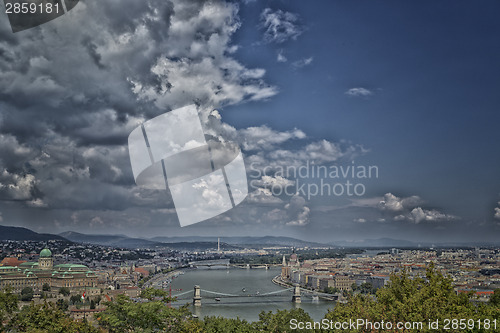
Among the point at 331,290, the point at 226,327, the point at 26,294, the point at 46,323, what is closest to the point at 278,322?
the point at 226,327

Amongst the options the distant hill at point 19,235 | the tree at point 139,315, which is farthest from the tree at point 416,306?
the distant hill at point 19,235

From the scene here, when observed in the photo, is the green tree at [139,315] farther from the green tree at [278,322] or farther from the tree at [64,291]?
the tree at [64,291]

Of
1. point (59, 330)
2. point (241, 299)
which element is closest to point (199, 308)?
point (241, 299)

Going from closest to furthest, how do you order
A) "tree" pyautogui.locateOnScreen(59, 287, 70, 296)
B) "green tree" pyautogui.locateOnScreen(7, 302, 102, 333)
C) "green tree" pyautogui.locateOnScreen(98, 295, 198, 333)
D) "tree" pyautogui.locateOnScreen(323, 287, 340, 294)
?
"green tree" pyautogui.locateOnScreen(98, 295, 198, 333) → "green tree" pyautogui.locateOnScreen(7, 302, 102, 333) → "tree" pyautogui.locateOnScreen(59, 287, 70, 296) → "tree" pyautogui.locateOnScreen(323, 287, 340, 294)

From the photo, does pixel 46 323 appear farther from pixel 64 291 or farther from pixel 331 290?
pixel 331 290

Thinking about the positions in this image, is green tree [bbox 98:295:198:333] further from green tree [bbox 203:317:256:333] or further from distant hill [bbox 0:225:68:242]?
distant hill [bbox 0:225:68:242]

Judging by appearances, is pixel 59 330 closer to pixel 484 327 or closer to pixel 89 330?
pixel 89 330

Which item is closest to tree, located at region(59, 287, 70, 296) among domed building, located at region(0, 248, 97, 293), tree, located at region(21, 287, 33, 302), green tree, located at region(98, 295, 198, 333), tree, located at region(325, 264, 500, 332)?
domed building, located at region(0, 248, 97, 293)

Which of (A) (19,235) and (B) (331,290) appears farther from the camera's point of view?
(A) (19,235)
